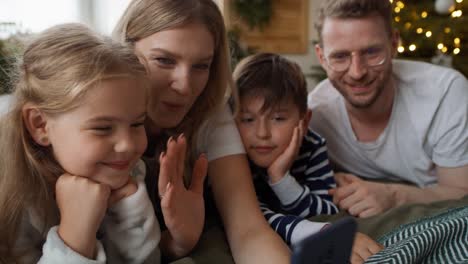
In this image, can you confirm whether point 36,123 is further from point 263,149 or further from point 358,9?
point 358,9

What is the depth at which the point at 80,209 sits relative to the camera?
75 cm

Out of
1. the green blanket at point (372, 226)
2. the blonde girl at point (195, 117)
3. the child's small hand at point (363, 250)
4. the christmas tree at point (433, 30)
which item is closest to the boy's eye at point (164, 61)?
the blonde girl at point (195, 117)

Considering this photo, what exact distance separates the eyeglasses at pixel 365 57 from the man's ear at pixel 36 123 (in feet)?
3.23

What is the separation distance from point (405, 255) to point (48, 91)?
2.10 feet

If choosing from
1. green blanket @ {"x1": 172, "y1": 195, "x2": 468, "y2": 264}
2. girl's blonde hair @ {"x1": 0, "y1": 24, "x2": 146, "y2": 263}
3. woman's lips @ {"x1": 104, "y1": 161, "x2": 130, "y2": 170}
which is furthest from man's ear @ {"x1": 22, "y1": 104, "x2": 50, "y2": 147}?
green blanket @ {"x1": 172, "y1": 195, "x2": 468, "y2": 264}

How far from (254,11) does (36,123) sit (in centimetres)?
285

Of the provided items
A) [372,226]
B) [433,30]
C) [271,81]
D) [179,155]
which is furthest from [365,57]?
[433,30]

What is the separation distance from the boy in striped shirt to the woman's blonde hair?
110 millimetres

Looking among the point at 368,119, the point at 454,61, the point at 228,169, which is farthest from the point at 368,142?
the point at 454,61

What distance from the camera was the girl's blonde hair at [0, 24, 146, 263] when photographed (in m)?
0.76

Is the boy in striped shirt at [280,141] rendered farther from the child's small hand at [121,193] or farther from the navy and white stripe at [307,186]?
the child's small hand at [121,193]

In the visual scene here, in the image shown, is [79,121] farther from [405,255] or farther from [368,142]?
[368,142]

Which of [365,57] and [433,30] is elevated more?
[365,57]

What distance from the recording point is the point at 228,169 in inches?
44.1
